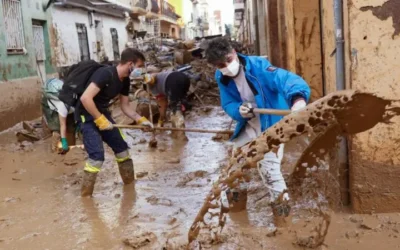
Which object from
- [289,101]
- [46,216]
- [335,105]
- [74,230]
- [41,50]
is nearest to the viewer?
[335,105]

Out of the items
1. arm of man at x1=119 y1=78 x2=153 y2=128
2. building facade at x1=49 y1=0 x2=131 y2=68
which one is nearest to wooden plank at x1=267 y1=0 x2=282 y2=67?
arm of man at x1=119 y1=78 x2=153 y2=128

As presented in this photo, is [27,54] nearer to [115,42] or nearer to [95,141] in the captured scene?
[95,141]

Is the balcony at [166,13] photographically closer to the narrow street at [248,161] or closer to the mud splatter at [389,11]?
the narrow street at [248,161]

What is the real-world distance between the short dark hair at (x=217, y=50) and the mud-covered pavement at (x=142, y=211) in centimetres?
138

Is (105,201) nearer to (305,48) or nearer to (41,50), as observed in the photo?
(305,48)

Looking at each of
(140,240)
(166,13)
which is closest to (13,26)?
(140,240)

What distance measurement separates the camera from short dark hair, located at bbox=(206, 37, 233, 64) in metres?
3.94

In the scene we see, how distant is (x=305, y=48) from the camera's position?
7762 mm

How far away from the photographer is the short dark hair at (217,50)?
3.94m

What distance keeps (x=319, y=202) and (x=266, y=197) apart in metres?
0.90

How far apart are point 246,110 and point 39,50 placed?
1123 cm

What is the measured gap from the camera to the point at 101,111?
5461 millimetres

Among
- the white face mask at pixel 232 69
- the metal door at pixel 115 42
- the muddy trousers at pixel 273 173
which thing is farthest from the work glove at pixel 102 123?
the metal door at pixel 115 42

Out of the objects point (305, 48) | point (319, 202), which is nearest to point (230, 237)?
point (319, 202)
